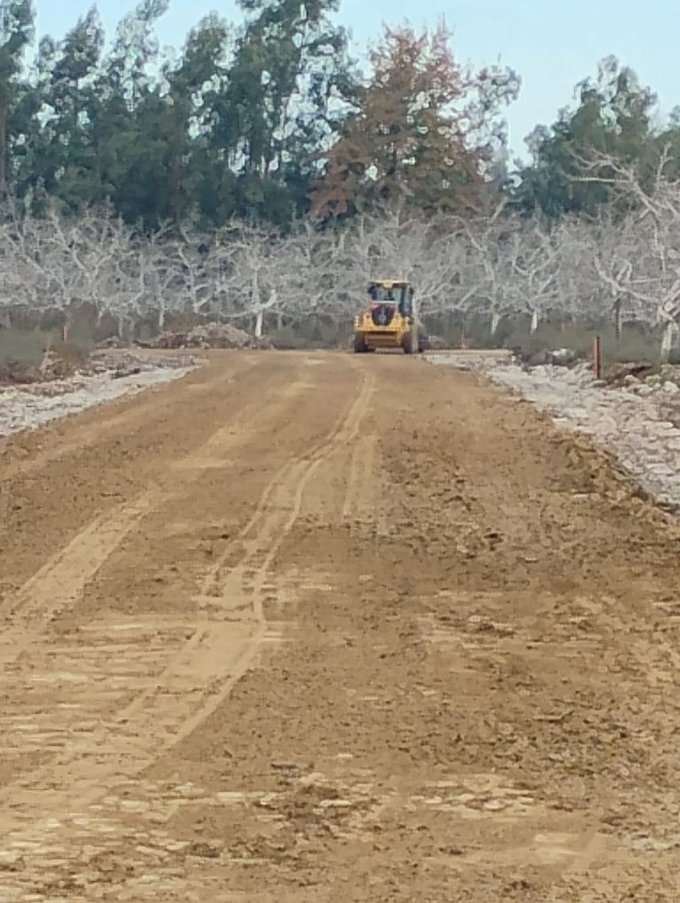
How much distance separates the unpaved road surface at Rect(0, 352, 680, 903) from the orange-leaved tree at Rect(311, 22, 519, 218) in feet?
211

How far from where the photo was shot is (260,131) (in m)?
82.7

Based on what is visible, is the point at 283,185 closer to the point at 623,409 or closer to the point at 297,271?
the point at 297,271

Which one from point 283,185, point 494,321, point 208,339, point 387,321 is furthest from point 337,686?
point 283,185

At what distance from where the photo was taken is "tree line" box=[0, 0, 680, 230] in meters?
80.1

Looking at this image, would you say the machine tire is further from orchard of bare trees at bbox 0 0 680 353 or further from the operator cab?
orchard of bare trees at bbox 0 0 680 353

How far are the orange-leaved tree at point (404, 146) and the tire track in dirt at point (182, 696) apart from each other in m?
67.7

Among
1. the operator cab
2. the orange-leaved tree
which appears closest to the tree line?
the orange-leaved tree

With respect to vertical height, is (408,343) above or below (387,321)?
below

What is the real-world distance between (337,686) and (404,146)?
74740mm

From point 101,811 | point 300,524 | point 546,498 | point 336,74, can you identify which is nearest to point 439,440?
point 546,498

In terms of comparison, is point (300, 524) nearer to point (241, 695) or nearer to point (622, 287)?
point (241, 695)

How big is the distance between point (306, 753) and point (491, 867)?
4.90 ft

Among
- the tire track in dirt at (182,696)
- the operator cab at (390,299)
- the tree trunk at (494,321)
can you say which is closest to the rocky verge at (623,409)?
the tire track in dirt at (182,696)

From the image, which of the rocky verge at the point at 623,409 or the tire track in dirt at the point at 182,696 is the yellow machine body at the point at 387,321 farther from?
the tire track in dirt at the point at 182,696
